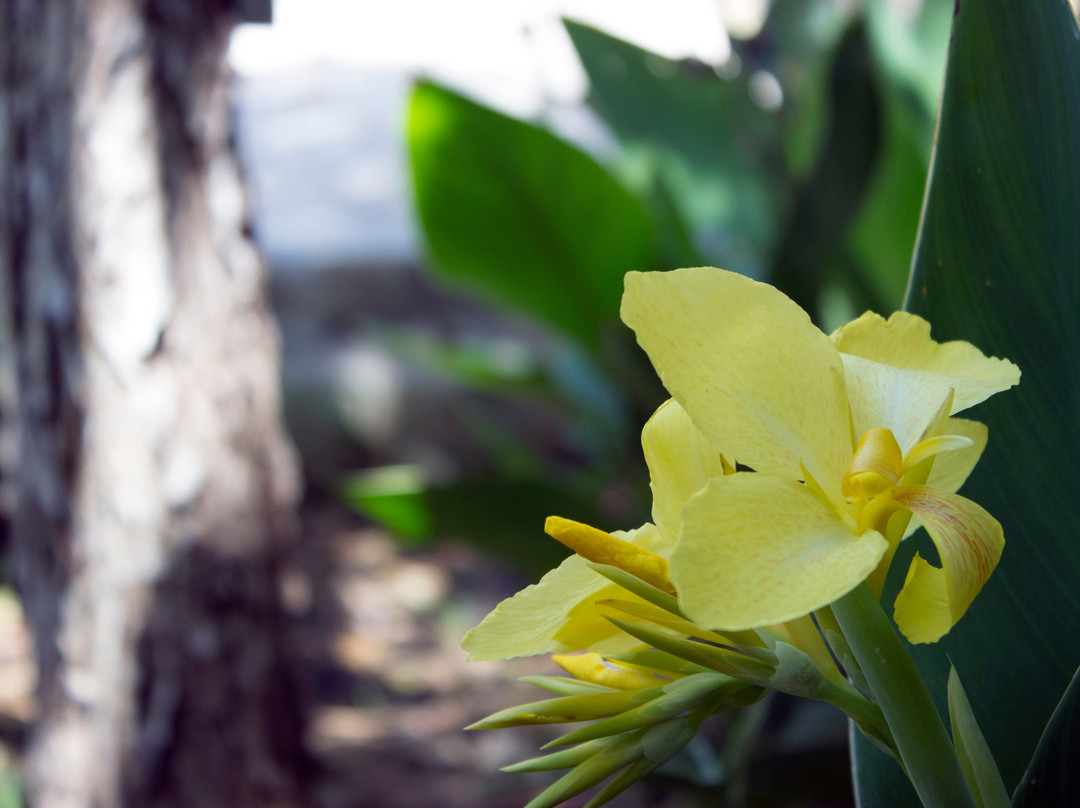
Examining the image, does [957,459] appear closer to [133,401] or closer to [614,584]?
[614,584]

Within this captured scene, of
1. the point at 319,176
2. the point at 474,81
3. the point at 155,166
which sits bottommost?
the point at 319,176

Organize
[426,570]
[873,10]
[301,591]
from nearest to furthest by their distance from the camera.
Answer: [873,10]
[301,591]
[426,570]

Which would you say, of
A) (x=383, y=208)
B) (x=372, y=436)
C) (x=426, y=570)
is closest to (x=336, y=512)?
(x=372, y=436)

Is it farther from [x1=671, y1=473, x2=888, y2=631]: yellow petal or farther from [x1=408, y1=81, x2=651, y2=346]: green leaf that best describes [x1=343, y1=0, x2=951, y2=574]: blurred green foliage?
[x1=671, y1=473, x2=888, y2=631]: yellow petal

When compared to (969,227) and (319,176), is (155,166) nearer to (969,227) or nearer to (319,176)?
(969,227)

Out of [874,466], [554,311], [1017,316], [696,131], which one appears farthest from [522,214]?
[874,466]

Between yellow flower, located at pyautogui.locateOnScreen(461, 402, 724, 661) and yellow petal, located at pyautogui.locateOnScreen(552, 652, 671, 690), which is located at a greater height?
yellow flower, located at pyautogui.locateOnScreen(461, 402, 724, 661)

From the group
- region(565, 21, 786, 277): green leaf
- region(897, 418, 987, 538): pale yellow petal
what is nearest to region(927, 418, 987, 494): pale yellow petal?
region(897, 418, 987, 538): pale yellow petal

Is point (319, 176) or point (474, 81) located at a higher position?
point (474, 81)
